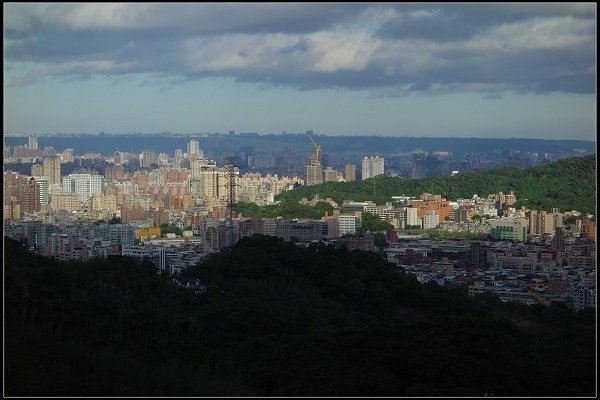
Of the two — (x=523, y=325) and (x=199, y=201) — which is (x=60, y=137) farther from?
(x=523, y=325)

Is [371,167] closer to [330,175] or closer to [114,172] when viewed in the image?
[330,175]

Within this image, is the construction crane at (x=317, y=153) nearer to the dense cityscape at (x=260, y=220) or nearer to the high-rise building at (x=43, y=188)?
the dense cityscape at (x=260, y=220)

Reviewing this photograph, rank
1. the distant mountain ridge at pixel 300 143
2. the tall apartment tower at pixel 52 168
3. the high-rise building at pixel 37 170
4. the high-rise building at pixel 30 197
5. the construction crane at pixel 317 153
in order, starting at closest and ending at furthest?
the high-rise building at pixel 30 197, the high-rise building at pixel 37 170, the tall apartment tower at pixel 52 168, the distant mountain ridge at pixel 300 143, the construction crane at pixel 317 153

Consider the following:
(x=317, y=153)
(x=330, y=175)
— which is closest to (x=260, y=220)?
(x=317, y=153)

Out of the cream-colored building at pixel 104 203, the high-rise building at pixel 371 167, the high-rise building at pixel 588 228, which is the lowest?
the high-rise building at pixel 588 228

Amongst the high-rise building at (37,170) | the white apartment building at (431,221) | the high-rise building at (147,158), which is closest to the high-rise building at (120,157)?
the high-rise building at (147,158)

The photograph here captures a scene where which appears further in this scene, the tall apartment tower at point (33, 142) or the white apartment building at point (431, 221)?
the white apartment building at point (431, 221)
